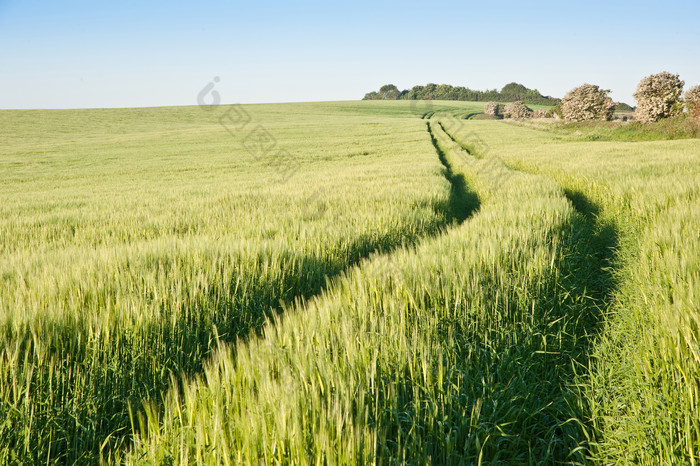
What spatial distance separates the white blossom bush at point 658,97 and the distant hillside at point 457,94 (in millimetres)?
67778

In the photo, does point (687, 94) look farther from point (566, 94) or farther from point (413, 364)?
point (413, 364)

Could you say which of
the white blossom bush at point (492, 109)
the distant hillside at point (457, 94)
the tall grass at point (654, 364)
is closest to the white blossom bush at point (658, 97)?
the white blossom bush at point (492, 109)

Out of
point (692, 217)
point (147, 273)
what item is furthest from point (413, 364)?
point (692, 217)

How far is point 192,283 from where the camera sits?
9.38ft

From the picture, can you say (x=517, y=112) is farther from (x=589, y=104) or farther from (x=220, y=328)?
(x=220, y=328)

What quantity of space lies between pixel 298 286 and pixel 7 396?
220 cm

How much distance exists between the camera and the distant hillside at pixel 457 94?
106062 millimetres

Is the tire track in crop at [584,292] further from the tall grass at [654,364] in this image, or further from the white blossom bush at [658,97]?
the white blossom bush at [658,97]

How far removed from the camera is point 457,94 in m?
109

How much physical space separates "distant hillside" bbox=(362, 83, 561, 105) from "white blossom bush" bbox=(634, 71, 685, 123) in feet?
222

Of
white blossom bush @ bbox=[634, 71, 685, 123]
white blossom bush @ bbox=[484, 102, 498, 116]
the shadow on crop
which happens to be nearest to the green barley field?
the shadow on crop

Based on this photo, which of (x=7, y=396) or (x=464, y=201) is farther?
(x=464, y=201)

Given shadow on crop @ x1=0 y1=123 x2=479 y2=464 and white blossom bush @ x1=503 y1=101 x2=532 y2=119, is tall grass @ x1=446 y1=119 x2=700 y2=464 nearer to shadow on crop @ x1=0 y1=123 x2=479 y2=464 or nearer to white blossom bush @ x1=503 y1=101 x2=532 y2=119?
shadow on crop @ x1=0 y1=123 x2=479 y2=464

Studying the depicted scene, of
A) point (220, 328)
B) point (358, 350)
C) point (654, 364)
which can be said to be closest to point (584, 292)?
point (654, 364)
